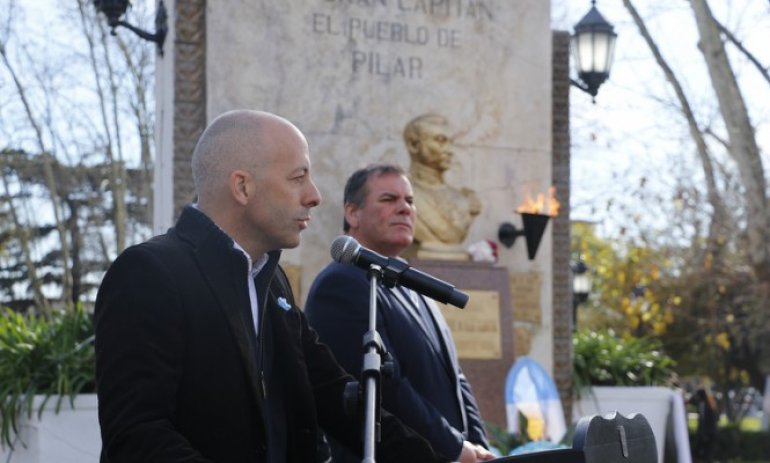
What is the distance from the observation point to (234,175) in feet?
11.4

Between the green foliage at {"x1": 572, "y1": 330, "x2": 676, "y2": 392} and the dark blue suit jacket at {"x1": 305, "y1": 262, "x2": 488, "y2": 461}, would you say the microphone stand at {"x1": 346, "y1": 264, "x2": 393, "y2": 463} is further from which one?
the green foliage at {"x1": 572, "y1": 330, "x2": 676, "y2": 392}

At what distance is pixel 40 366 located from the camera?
31.2 ft

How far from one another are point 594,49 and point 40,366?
5.64 metres

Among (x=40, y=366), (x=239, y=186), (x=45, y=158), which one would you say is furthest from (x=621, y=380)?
(x=45, y=158)

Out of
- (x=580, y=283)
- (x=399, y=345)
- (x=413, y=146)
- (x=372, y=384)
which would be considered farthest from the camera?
(x=580, y=283)

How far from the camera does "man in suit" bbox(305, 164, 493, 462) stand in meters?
4.68

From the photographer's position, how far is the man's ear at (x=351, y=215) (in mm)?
5309

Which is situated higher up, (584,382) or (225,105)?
(225,105)

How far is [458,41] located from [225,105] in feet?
7.11

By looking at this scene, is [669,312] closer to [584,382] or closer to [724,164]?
[724,164]

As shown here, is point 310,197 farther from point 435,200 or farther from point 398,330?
point 435,200

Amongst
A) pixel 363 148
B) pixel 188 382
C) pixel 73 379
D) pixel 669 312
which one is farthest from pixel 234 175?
pixel 669 312

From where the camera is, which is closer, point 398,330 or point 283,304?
point 283,304

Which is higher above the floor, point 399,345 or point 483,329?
point 399,345
